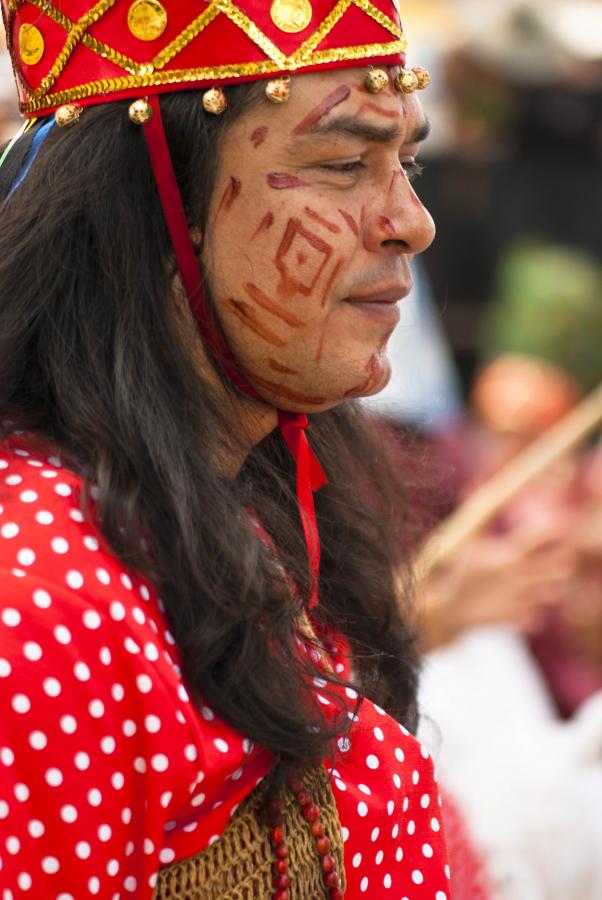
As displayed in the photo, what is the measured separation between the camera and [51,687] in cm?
138

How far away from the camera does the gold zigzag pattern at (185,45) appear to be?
160cm

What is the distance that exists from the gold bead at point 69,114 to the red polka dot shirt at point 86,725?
387mm

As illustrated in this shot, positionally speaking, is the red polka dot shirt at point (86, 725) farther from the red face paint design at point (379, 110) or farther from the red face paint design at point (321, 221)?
the red face paint design at point (379, 110)

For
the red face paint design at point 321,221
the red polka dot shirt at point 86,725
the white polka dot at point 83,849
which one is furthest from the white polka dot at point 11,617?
the red face paint design at point 321,221

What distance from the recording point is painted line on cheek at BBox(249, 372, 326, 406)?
5.53ft

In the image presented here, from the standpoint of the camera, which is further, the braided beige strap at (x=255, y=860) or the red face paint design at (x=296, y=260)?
the red face paint design at (x=296, y=260)

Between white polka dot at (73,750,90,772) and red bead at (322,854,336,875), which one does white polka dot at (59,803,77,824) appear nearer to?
white polka dot at (73,750,90,772)

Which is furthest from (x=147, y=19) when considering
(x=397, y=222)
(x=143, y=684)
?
(x=143, y=684)

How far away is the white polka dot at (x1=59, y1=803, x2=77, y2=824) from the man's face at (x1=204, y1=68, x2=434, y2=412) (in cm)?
55

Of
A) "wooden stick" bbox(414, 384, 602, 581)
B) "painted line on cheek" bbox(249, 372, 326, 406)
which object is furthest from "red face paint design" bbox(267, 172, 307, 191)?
"wooden stick" bbox(414, 384, 602, 581)

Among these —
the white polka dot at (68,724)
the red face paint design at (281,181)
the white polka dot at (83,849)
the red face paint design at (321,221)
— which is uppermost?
the red face paint design at (281,181)

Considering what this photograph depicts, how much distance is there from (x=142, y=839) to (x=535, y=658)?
3515 mm

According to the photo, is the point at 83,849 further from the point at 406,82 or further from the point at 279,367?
the point at 406,82

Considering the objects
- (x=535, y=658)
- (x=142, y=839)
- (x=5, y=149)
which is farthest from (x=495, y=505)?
(x=142, y=839)
